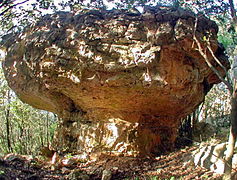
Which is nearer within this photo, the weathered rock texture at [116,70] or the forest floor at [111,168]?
the forest floor at [111,168]

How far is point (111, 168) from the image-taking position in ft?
20.2

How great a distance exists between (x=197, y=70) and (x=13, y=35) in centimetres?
581

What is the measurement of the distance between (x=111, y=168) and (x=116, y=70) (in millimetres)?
2607

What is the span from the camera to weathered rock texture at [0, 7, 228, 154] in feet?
19.3

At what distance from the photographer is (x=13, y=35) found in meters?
7.46

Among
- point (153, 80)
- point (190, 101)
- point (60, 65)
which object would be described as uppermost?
point (60, 65)

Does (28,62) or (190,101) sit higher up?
(28,62)

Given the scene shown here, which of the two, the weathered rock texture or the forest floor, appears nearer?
the forest floor

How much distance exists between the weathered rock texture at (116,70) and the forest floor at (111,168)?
1.47 ft

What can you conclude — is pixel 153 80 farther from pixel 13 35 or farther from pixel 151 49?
pixel 13 35

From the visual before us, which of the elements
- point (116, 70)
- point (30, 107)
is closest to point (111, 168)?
point (116, 70)

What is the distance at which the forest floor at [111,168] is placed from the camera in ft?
17.9

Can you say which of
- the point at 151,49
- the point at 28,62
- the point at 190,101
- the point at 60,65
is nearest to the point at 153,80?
the point at 151,49

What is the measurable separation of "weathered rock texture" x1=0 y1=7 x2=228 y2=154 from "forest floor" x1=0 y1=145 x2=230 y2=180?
17.6 inches
